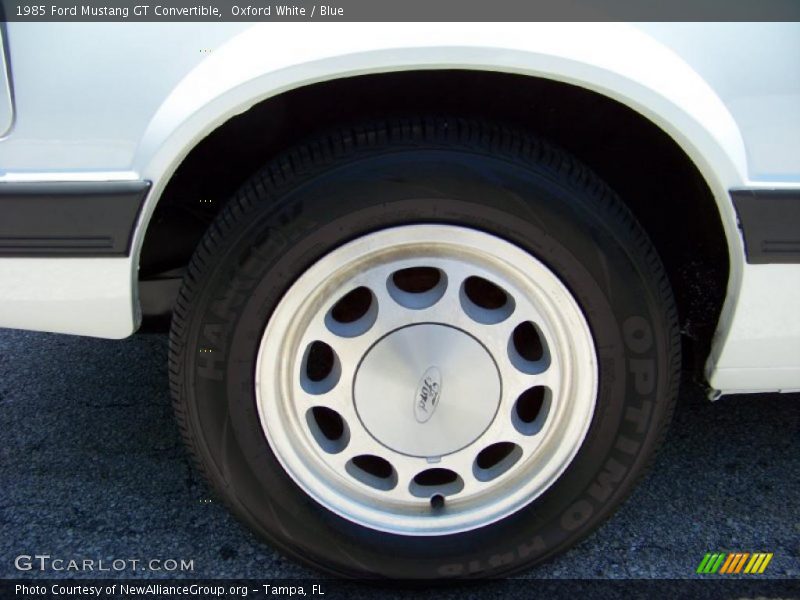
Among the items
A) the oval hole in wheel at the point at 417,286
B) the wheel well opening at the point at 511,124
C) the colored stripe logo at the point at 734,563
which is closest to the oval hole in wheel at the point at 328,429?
the oval hole in wheel at the point at 417,286

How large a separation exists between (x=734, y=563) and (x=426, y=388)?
824mm

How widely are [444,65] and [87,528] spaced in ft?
4.35

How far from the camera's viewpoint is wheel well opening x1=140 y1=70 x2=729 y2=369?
1.53 meters

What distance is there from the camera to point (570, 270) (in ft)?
4.88

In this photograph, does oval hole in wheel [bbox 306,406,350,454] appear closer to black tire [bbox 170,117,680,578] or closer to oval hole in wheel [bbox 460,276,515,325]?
black tire [bbox 170,117,680,578]

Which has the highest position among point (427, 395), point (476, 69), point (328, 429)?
point (476, 69)

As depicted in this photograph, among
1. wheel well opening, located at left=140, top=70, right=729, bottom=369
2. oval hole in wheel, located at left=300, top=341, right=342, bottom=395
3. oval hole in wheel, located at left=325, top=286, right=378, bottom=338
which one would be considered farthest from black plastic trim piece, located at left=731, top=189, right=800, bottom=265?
oval hole in wheel, located at left=300, top=341, right=342, bottom=395

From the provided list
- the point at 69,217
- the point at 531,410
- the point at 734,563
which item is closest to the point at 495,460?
the point at 531,410

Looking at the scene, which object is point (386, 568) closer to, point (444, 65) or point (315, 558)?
point (315, 558)

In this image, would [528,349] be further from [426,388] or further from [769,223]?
[769,223]

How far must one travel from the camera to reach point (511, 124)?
1.54 meters

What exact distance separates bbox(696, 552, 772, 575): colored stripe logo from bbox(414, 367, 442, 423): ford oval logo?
717 mm

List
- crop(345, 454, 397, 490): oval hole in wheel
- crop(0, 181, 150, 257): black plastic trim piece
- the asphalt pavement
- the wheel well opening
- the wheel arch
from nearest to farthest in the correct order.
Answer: the wheel arch < crop(0, 181, 150, 257): black plastic trim piece < the wheel well opening < crop(345, 454, 397, 490): oval hole in wheel < the asphalt pavement

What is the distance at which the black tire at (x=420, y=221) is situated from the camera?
1435 mm
